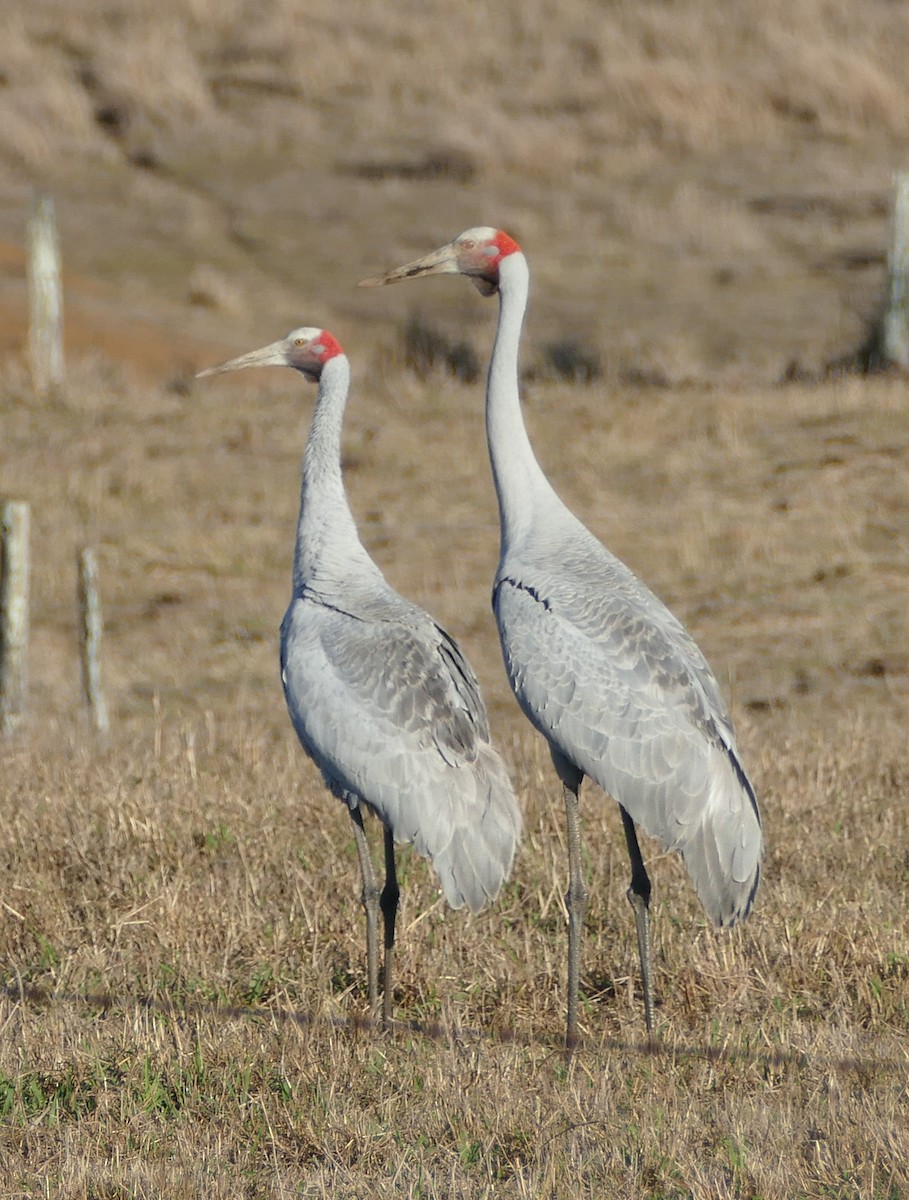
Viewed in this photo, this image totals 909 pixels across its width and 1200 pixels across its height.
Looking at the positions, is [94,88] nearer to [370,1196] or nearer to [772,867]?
[772,867]

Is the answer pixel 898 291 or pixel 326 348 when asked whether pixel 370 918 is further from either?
pixel 898 291

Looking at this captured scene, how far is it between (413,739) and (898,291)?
11001mm

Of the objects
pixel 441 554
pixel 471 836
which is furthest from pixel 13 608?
pixel 471 836

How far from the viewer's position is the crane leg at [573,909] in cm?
516

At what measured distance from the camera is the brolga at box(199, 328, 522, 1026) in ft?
17.6

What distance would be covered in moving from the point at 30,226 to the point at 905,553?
8.55 meters

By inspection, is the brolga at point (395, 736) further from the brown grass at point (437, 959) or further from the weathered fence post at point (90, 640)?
the weathered fence post at point (90, 640)

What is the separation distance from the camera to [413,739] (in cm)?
546

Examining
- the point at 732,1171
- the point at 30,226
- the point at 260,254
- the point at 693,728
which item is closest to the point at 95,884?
the point at 693,728

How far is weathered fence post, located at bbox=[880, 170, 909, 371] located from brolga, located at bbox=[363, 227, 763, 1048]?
1043 cm

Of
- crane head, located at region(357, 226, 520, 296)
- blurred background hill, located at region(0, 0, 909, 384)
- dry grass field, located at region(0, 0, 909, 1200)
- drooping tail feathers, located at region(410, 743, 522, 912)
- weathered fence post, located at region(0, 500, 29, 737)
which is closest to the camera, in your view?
dry grass field, located at region(0, 0, 909, 1200)

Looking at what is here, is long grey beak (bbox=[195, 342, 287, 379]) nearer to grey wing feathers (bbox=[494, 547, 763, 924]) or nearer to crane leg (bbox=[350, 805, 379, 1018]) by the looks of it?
grey wing feathers (bbox=[494, 547, 763, 924])

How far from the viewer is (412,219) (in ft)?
72.8

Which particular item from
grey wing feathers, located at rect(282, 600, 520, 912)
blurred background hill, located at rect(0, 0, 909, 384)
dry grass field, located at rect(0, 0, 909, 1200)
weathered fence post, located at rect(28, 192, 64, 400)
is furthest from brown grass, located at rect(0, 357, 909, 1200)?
blurred background hill, located at rect(0, 0, 909, 384)
